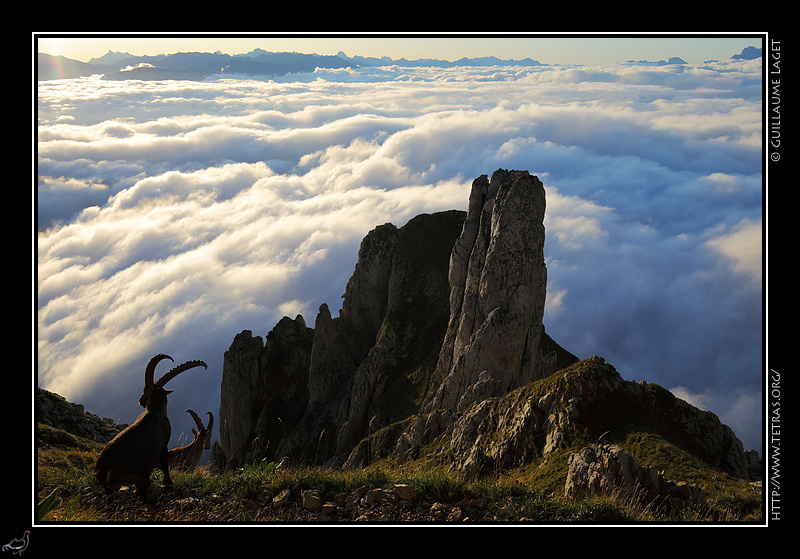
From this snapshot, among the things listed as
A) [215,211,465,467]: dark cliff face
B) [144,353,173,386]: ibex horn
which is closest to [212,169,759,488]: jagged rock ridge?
[215,211,465,467]: dark cliff face

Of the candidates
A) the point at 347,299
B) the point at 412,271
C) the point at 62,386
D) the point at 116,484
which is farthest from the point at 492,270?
the point at 62,386

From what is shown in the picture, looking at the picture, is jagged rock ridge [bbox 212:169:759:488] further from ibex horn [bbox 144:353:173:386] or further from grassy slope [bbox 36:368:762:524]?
ibex horn [bbox 144:353:173:386]

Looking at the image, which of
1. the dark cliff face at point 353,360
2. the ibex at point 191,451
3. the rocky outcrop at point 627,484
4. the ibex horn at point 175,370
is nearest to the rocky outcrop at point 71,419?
the ibex at point 191,451

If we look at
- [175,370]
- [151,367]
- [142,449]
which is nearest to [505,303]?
[175,370]

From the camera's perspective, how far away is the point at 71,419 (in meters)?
30.2

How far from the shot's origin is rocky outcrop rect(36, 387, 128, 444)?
95.8 ft

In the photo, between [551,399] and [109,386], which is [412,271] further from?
[109,386]

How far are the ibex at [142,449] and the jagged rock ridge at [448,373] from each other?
394 centimetres

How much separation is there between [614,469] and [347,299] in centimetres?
7039

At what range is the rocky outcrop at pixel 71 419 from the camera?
2919cm
